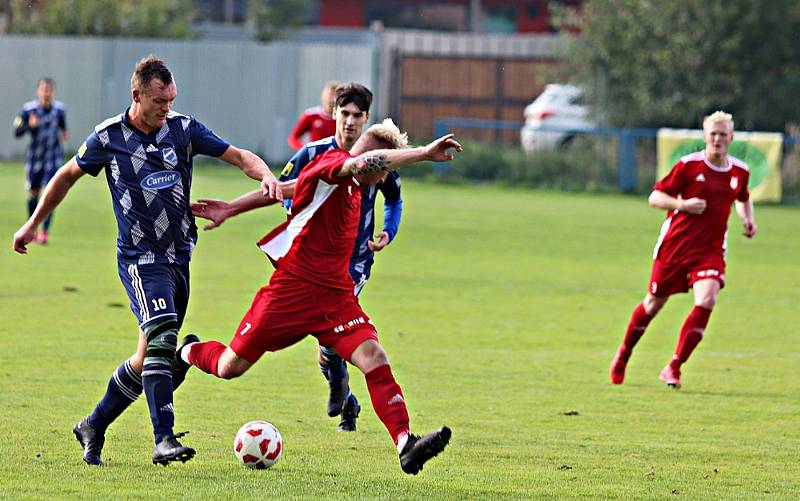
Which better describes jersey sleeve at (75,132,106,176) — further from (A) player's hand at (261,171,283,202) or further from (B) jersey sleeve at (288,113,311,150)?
(B) jersey sleeve at (288,113,311,150)

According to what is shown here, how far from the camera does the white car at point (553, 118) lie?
34.4 m

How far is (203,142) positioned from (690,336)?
4.35m

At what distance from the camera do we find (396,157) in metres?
6.20

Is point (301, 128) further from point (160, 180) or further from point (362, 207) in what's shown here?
point (160, 180)

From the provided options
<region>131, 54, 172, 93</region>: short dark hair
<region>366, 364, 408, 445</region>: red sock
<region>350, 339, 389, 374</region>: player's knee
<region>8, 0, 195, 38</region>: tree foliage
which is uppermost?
<region>8, 0, 195, 38</region>: tree foliage

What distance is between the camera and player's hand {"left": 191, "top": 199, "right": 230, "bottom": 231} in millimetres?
6906

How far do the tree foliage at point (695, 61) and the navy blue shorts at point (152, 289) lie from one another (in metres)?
27.9

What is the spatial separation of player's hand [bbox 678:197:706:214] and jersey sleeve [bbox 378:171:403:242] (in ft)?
7.65

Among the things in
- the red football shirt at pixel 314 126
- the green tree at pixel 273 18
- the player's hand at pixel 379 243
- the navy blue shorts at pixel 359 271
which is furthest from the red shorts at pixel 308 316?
the green tree at pixel 273 18

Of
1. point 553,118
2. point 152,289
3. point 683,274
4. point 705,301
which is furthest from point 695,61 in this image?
point 152,289

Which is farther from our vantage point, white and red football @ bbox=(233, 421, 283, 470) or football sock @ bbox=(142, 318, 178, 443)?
white and red football @ bbox=(233, 421, 283, 470)

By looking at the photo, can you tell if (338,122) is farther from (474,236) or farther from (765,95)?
(765,95)

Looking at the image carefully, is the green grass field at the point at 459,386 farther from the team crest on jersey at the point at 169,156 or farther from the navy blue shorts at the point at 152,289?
the team crest on jersey at the point at 169,156

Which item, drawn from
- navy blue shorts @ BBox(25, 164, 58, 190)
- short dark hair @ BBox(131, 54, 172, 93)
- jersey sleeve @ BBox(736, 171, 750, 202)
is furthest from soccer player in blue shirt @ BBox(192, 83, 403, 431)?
navy blue shorts @ BBox(25, 164, 58, 190)
